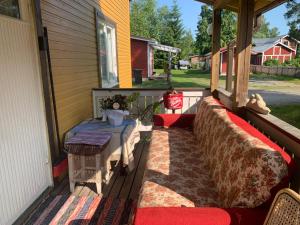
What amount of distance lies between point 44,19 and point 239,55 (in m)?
2.22

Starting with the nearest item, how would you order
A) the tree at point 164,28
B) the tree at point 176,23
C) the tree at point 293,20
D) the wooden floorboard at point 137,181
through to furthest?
the wooden floorboard at point 137,181 < the tree at point 293,20 < the tree at point 164,28 < the tree at point 176,23

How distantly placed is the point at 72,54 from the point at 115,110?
3.75 feet

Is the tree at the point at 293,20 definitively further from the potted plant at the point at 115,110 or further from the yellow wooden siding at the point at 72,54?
the potted plant at the point at 115,110

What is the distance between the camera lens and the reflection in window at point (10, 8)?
2.24 metres

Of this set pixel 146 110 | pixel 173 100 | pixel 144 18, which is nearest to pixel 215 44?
pixel 173 100

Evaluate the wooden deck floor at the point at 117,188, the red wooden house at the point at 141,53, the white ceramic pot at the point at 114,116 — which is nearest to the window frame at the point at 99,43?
the white ceramic pot at the point at 114,116

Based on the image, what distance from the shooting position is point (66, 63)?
11.5 feet

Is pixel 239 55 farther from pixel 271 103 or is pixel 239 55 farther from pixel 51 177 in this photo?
pixel 271 103

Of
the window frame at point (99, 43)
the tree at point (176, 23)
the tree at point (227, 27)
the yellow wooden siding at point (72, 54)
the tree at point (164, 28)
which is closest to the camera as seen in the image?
the yellow wooden siding at point (72, 54)

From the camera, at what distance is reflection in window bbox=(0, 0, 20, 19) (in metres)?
2.24

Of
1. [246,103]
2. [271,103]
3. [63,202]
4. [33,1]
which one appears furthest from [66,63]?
[271,103]

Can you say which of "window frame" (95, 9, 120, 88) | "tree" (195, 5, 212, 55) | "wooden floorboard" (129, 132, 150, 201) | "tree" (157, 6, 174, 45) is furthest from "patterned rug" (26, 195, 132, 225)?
"tree" (157, 6, 174, 45)

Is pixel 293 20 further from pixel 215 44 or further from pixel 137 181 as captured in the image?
pixel 137 181

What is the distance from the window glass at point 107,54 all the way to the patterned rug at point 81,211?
307 centimetres
